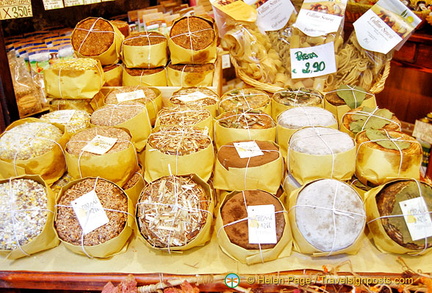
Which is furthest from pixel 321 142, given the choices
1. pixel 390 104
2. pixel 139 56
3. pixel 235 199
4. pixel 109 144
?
pixel 390 104

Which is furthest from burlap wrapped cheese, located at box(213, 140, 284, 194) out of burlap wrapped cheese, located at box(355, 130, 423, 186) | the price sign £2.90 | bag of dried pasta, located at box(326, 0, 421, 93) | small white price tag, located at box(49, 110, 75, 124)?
the price sign £2.90

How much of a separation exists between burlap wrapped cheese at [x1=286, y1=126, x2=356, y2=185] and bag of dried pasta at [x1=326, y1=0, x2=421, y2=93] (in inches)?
34.9

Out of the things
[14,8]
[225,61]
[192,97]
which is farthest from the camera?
[225,61]

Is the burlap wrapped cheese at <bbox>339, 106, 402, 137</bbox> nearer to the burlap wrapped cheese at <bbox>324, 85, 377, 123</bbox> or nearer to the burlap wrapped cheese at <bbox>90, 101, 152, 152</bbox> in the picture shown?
the burlap wrapped cheese at <bbox>324, 85, 377, 123</bbox>

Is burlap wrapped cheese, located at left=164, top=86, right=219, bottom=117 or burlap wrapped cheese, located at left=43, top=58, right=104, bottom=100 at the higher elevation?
burlap wrapped cheese, located at left=43, top=58, right=104, bottom=100

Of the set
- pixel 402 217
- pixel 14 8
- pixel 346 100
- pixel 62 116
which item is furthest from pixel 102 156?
Answer: pixel 346 100

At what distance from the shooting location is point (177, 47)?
7.22 feet

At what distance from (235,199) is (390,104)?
105 inches

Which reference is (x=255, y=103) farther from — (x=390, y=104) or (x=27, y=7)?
(x=390, y=104)

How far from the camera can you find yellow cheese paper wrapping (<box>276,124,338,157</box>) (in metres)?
1.70

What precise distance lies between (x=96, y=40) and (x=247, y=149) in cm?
130

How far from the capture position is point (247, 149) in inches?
60.4

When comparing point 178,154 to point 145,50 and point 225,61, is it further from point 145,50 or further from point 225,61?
point 225,61

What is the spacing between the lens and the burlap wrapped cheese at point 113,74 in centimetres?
228
